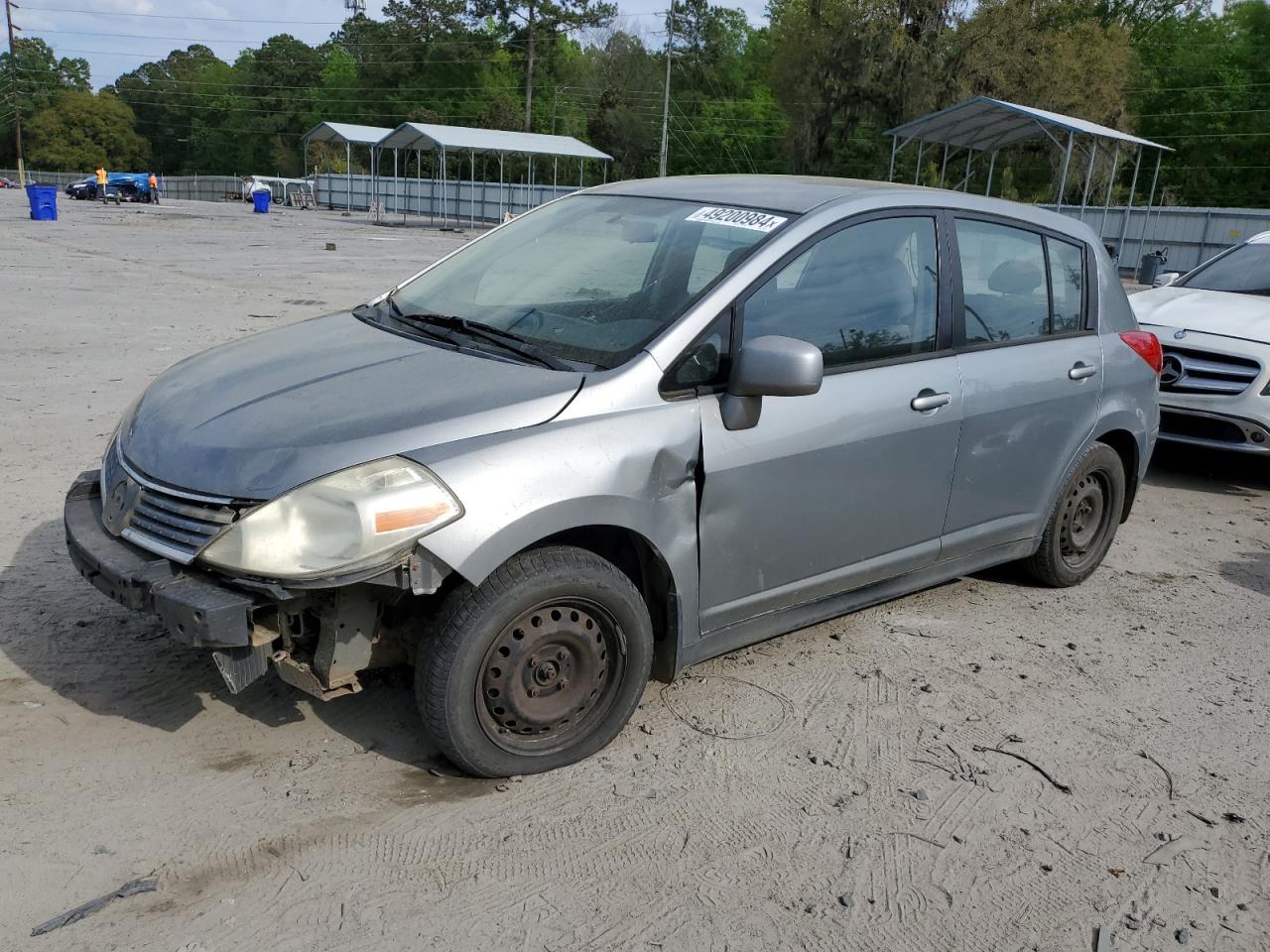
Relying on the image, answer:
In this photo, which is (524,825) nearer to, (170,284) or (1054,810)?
(1054,810)

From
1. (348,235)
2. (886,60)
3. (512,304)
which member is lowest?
(348,235)

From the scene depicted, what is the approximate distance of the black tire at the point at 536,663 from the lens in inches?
122

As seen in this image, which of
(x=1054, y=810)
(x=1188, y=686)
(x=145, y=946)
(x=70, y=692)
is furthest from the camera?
(x=1188, y=686)

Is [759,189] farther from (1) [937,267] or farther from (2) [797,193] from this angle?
(1) [937,267]

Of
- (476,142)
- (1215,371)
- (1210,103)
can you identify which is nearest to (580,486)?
(1215,371)

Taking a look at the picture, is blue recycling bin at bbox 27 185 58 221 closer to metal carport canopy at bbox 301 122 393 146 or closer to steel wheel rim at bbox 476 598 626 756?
metal carport canopy at bbox 301 122 393 146

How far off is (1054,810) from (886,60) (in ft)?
164

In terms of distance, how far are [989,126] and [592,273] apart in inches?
925

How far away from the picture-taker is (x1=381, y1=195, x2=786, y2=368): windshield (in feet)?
12.0

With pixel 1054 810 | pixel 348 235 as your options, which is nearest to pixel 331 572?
pixel 1054 810

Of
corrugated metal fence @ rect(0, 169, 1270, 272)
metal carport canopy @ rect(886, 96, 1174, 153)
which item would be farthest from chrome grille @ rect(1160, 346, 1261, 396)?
metal carport canopy @ rect(886, 96, 1174, 153)

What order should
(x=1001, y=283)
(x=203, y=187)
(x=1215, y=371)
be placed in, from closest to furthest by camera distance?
(x=1001, y=283)
(x=1215, y=371)
(x=203, y=187)

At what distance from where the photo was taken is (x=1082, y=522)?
5.27 meters

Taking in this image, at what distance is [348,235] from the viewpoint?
33.2 m
